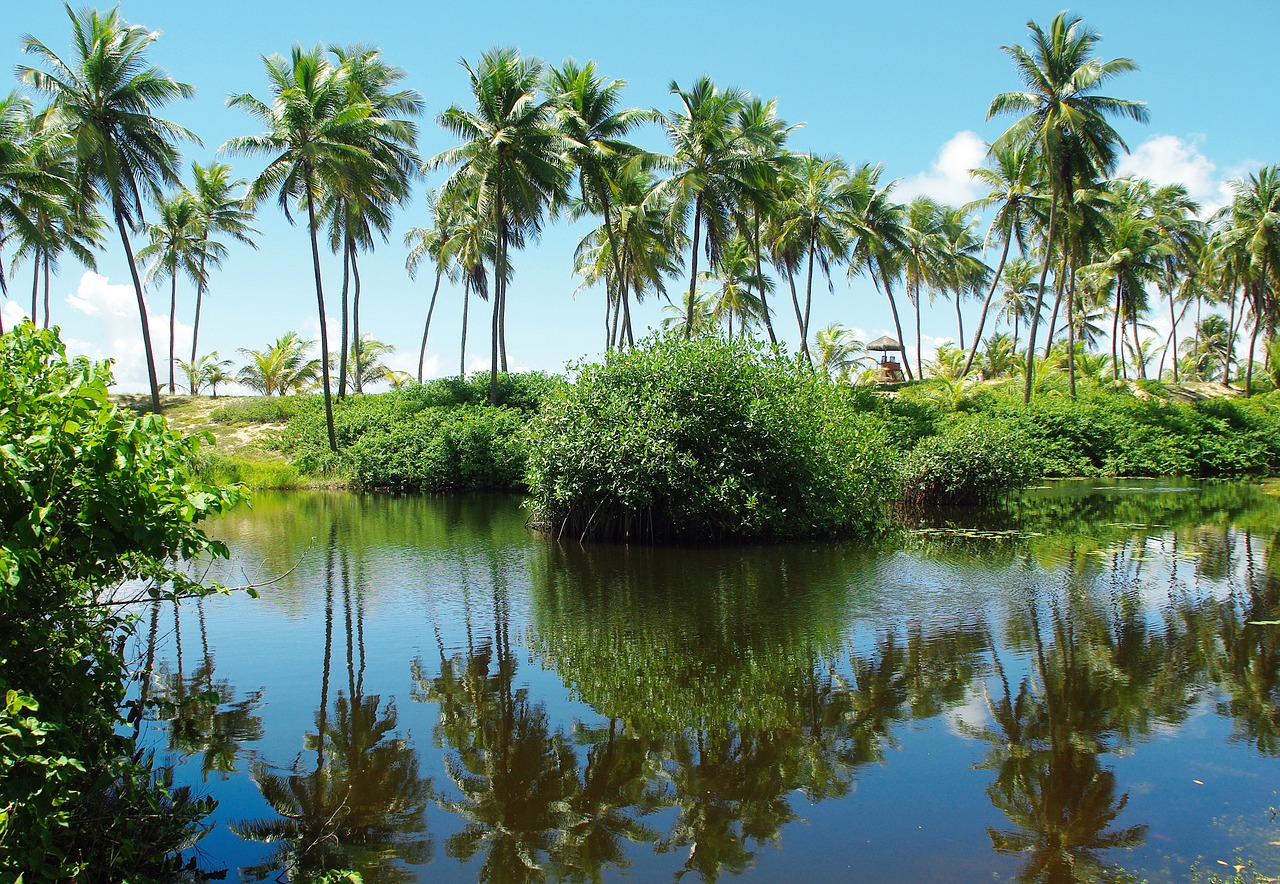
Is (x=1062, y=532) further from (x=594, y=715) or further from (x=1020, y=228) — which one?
(x=1020, y=228)

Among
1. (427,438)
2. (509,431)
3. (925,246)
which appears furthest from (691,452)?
(925,246)

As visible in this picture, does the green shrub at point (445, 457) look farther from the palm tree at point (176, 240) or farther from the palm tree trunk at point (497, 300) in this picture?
the palm tree at point (176, 240)

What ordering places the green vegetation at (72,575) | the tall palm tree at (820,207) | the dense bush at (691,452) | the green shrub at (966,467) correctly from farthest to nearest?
the tall palm tree at (820,207) < the green shrub at (966,467) < the dense bush at (691,452) < the green vegetation at (72,575)

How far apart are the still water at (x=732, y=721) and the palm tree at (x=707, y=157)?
19.0m

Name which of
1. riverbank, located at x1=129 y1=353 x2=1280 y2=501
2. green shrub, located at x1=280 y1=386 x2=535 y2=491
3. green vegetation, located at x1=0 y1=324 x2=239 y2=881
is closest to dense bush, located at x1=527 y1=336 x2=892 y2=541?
green shrub, located at x1=280 y1=386 x2=535 y2=491

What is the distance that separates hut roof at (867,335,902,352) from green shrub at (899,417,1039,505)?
25.4 metres

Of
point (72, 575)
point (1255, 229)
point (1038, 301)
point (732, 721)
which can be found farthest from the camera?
point (1255, 229)

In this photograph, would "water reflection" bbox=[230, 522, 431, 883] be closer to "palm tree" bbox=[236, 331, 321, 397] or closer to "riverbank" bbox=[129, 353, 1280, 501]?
"riverbank" bbox=[129, 353, 1280, 501]

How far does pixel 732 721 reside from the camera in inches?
266

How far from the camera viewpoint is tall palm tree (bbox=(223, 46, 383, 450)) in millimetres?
27641

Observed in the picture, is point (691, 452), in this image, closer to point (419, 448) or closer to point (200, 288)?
point (419, 448)

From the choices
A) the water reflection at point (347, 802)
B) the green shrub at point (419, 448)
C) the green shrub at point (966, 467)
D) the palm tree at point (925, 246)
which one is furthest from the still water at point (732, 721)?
the palm tree at point (925, 246)

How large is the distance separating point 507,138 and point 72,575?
88.4 feet

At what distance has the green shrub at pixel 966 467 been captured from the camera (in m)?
22.2
